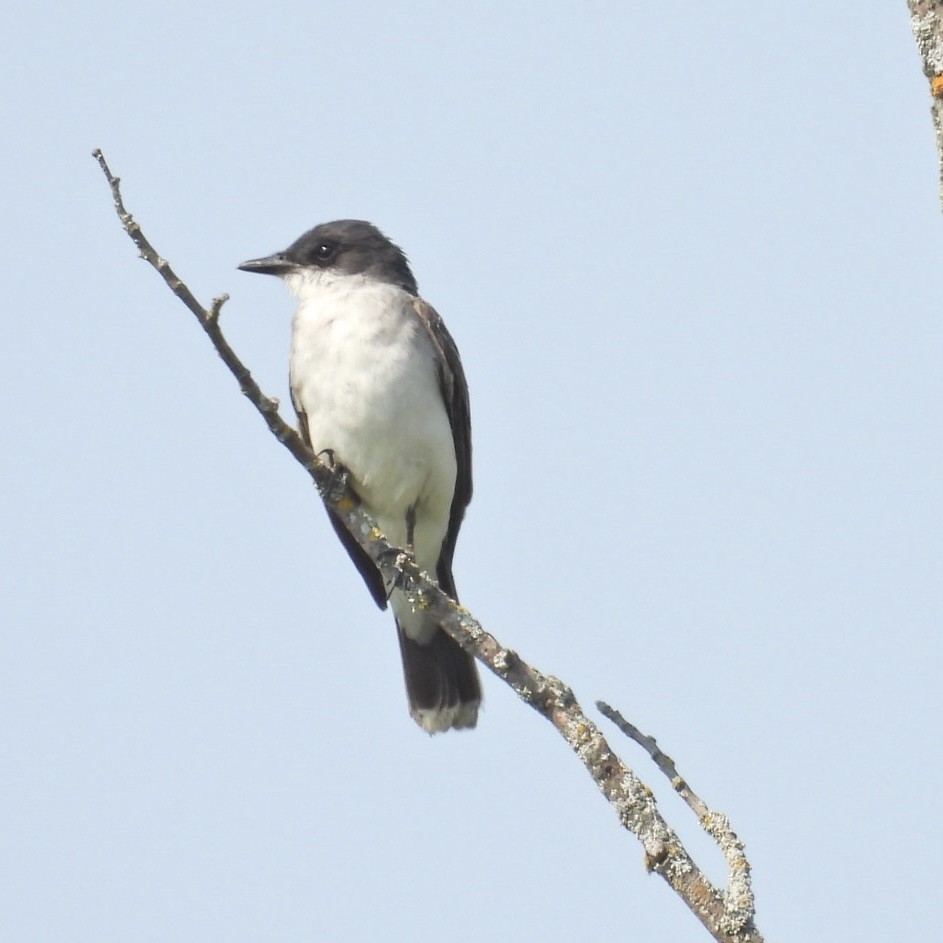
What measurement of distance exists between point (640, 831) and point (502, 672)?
0.78 metres

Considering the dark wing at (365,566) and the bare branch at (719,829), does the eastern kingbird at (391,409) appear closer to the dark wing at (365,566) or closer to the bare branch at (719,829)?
the dark wing at (365,566)

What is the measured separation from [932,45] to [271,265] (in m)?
5.73

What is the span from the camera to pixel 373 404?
7793 mm

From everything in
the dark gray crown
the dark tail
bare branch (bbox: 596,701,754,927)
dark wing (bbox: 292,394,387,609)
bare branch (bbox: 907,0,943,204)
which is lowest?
bare branch (bbox: 596,701,754,927)

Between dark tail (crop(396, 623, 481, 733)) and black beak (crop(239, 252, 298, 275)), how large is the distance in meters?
2.27

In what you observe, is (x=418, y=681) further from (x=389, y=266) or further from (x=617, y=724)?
(x=617, y=724)

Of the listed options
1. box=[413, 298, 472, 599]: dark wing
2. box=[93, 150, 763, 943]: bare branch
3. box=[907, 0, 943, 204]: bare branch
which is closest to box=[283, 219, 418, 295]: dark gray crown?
box=[413, 298, 472, 599]: dark wing

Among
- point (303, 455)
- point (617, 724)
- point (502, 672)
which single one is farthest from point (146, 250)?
point (617, 724)

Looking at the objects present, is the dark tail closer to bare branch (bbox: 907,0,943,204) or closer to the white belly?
the white belly

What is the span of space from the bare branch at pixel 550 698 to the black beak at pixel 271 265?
9.59 feet

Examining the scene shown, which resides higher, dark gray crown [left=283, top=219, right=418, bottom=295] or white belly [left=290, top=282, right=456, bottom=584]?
dark gray crown [left=283, top=219, right=418, bottom=295]

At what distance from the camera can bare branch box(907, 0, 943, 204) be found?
359cm

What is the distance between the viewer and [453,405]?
8.42m

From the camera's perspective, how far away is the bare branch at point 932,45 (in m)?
3.59
